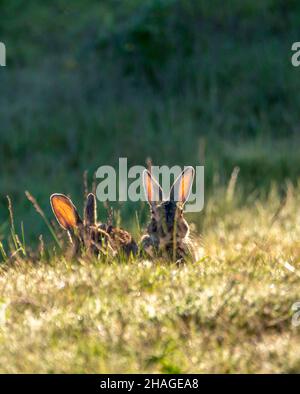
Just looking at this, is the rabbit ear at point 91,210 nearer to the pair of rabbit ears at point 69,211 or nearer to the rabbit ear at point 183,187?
the pair of rabbit ears at point 69,211

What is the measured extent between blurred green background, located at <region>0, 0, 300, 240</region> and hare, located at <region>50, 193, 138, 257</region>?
458 cm

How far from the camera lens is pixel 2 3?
57.8 ft

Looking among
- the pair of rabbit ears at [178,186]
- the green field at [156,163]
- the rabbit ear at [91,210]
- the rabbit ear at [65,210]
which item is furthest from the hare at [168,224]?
the rabbit ear at [65,210]

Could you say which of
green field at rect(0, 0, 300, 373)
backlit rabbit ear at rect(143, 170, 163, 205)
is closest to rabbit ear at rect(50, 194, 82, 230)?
green field at rect(0, 0, 300, 373)

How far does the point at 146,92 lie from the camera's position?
15.2m

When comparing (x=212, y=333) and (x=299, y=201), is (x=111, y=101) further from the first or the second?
(x=212, y=333)

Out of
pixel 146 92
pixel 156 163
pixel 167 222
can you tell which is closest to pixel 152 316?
pixel 167 222

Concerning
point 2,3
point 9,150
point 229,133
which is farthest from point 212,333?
point 2,3

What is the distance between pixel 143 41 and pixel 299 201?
6.88 m

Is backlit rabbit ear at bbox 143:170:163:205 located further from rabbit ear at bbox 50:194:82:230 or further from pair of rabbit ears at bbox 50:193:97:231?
rabbit ear at bbox 50:194:82:230

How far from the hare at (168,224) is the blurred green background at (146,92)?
15.0 feet

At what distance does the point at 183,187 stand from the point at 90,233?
3.27 ft

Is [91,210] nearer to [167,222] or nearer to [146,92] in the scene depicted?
[167,222]
